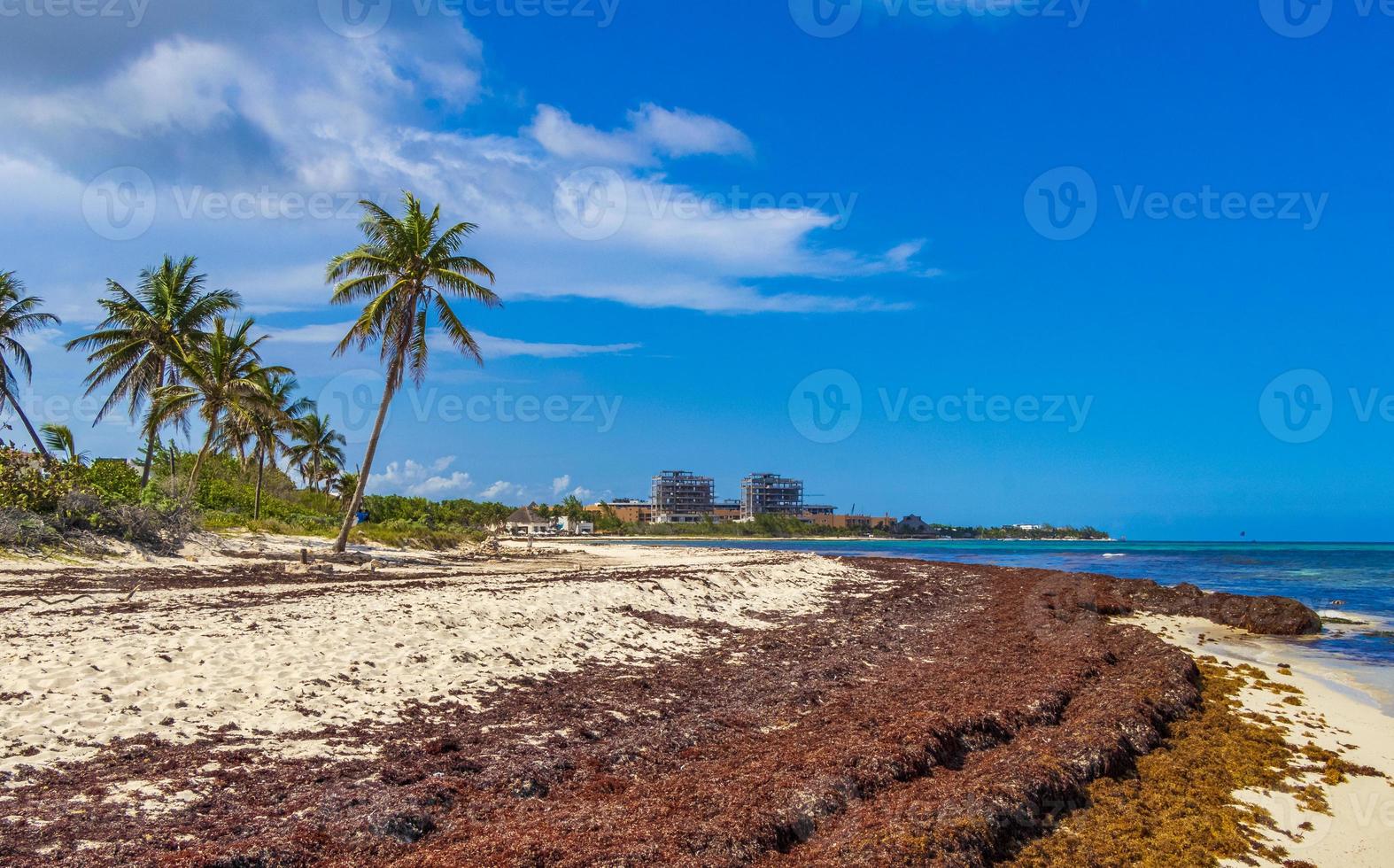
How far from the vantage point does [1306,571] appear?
160 feet

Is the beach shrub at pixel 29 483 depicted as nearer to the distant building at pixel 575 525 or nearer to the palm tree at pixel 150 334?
the palm tree at pixel 150 334

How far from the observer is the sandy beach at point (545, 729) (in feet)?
17.0

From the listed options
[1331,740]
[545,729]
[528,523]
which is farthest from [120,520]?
[528,523]

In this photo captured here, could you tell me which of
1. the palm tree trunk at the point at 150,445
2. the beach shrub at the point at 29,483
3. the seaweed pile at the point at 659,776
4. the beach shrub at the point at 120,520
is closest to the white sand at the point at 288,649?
the seaweed pile at the point at 659,776

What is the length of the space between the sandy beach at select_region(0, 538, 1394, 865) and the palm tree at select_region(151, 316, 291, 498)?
15.5 m

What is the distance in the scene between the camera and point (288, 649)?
9.45 m

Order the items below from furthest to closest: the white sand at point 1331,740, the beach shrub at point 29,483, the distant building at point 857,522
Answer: the distant building at point 857,522 < the beach shrub at point 29,483 < the white sand at point 1331,740

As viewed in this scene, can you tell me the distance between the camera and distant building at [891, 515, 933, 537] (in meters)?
170

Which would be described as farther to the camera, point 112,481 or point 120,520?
point 112,481

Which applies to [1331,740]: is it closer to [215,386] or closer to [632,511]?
[215,386]

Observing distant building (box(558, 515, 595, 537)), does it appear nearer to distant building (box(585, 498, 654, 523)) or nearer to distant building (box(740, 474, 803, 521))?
distant building (box(585, 498, 654, 523))

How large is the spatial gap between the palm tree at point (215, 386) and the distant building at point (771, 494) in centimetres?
14781

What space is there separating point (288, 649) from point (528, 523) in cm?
5836

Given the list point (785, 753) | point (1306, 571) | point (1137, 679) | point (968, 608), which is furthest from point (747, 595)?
point (1306, 571)
